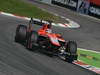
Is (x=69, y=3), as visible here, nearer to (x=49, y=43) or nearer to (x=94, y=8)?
(x=94, y=8)

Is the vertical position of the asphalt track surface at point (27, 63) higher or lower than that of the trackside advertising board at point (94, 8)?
higher

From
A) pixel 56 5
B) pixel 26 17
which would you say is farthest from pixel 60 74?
pixel 56 5

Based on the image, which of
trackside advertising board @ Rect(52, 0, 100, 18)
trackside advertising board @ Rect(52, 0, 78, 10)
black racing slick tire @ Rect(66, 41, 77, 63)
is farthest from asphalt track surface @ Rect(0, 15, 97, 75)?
trackside advertising board @ Rect(52, 0, 78, 10)

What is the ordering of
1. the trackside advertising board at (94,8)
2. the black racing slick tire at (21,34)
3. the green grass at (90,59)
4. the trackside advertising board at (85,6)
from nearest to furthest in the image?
the black racing slick tire at (21,34)
the green grass at (90,59)
the trackside advertising board at (94,8)
the trackside advertising board at (85,6)

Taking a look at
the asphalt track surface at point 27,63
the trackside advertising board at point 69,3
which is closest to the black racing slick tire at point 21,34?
the asphalt track surface at point 27,63

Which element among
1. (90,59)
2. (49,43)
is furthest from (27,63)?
(90,59)

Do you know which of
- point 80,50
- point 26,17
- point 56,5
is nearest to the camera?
point 80,50

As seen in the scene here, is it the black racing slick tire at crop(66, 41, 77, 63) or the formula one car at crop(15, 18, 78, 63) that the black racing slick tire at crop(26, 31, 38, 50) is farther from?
the black racing slick tire at crop(66, 41, 77, 63)

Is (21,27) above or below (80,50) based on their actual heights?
above

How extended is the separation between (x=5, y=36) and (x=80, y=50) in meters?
4.07

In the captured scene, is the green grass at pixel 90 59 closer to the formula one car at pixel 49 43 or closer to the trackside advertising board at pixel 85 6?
the formula one car at pixel 49 43

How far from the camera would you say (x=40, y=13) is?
30594 mm

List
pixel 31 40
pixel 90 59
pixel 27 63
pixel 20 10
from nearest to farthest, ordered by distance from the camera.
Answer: pixel 27 63, pixel 31 40, pixel 90 59, pixel 20 10

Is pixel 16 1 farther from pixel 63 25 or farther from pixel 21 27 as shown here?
pixel 21 27
